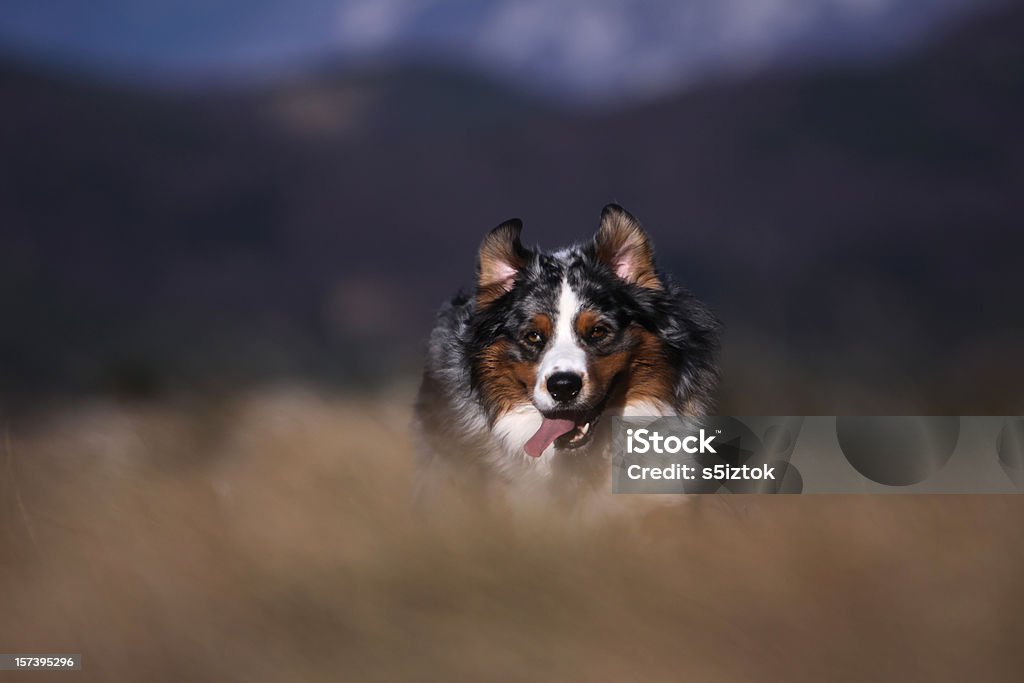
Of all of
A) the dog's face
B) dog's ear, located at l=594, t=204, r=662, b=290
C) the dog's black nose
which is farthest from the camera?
dog's ear, located at l=594, t=204, r=662, b=290

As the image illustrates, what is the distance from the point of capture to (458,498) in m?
4.02

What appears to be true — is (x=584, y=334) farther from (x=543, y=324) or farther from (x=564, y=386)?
(x=564, y=386)

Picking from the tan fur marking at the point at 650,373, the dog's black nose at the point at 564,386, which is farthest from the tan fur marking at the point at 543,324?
the tan fur marking at the point at 650,373

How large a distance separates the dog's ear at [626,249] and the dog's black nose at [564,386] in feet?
2.34

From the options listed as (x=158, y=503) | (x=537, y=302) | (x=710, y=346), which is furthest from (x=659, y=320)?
(x=158, y=503)

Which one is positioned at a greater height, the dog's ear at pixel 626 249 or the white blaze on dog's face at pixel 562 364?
the dog's ear at pixel 626 249

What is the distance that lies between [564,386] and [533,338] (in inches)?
14.0

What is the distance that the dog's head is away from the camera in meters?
3.83

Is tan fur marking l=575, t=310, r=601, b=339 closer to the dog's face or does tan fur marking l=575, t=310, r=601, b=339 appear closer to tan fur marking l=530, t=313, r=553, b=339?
the dog's face

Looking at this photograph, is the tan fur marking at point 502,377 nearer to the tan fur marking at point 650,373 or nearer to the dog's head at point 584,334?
the dog's head at point 584,334

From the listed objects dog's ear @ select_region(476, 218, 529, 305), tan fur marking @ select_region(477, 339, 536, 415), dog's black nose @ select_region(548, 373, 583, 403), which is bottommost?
dog's black nose @ select_region(548, 373, 583, 403)

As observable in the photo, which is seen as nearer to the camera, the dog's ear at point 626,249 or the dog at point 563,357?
the dog at point 563,357

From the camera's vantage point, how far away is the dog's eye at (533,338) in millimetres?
3879

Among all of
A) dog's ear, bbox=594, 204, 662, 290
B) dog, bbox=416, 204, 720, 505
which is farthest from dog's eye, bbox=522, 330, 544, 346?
dog's ear, bbox=594, 204, 662, 290
